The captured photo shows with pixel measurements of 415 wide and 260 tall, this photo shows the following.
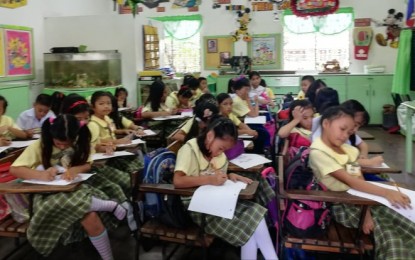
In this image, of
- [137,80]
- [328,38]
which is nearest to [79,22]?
[137,80]

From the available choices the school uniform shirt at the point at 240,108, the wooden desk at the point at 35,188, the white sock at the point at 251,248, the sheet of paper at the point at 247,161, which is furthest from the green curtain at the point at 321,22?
the wooden desk at the point at 35,188

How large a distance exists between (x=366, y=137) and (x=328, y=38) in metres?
5.58

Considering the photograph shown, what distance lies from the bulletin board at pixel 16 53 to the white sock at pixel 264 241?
492 centimetres

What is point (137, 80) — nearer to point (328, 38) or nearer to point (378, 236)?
point (328, 38)

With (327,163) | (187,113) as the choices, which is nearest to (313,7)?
(187,113)

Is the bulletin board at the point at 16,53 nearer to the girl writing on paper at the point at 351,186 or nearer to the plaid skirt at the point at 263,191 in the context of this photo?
the plaid skirt at the point at 263,191

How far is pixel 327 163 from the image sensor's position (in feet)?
6.57

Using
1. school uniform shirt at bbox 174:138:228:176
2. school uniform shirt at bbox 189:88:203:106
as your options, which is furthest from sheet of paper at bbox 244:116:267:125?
school uniform shirt at bbox 174:138:228:176

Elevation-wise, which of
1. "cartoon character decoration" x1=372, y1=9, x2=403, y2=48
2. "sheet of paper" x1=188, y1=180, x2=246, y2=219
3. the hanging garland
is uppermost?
the hanging garland

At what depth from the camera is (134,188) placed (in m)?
2.04

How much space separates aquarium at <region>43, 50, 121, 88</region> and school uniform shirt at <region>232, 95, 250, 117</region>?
290 centimetres

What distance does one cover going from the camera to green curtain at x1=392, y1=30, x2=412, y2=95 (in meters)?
6.01

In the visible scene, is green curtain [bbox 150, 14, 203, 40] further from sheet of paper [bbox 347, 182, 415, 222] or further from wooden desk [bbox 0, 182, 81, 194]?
sheet of paper [bbox 347, 182, 415, 222]

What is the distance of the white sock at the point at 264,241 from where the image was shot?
6.61 feet
